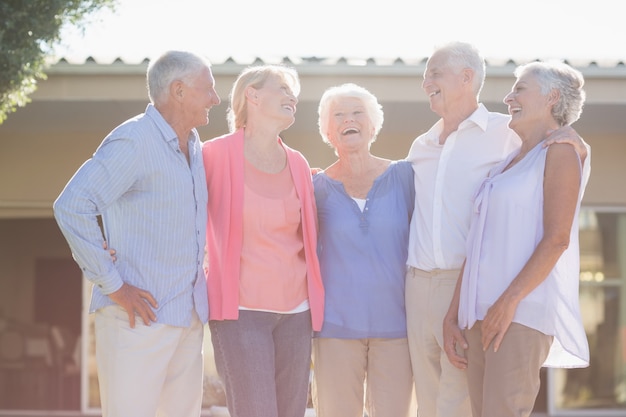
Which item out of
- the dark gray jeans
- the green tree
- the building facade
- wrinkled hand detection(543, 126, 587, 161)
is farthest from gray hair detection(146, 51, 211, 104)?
the building facade

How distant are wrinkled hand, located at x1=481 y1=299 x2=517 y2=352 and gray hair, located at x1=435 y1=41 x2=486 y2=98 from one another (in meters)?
1.12

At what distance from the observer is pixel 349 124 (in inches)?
175

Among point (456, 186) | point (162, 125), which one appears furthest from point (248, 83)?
point (456, 186)

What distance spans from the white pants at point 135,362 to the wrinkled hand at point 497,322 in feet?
3.86

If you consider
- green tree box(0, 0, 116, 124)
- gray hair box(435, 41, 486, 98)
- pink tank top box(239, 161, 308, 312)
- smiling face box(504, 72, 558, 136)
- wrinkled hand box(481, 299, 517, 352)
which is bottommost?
wrinkled hand box(481, 299, 517, 352)

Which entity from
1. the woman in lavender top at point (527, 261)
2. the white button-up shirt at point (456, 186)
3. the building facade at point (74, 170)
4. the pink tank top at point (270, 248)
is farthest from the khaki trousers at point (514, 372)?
the building facade at point (74, 170)

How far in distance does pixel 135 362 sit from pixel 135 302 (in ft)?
0.74

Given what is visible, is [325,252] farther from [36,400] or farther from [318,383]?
[36,400]

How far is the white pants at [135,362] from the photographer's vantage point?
3.52 metres

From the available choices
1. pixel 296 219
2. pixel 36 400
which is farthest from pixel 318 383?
pixel 36 400

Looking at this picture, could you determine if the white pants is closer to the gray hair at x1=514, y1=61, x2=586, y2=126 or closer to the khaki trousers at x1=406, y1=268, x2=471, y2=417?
the khaki trousers at x1=406, y1=268, x2=471, y2=417

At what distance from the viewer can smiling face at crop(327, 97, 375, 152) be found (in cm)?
444

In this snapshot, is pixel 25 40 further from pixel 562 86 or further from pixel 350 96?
pixel 562 86

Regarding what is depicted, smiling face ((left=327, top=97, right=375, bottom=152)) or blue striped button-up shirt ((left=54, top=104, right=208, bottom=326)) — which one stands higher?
smiling face ((left=327, top=97, right=375, bottom=152))
